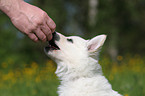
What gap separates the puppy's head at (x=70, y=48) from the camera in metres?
3.21

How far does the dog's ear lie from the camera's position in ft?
10.1

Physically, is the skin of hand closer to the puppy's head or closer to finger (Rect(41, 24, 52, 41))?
finger (Rect(41, 24, 52, 41))

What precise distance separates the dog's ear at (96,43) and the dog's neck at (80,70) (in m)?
0.19

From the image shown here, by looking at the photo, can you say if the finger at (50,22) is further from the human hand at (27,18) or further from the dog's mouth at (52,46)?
the dog's mouth at (52,46)

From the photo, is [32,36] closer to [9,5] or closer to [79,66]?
[9,5]

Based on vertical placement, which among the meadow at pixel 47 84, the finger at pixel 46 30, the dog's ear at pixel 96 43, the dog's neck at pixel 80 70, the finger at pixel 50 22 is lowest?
the meadow at pixel 47 84

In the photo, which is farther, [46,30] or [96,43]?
[96,43]

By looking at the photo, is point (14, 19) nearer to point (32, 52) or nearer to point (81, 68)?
point (81, 68)

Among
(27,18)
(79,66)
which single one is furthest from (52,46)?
(27,18)

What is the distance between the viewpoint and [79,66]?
315 cm

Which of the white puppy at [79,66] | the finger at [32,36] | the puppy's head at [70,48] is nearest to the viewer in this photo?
the finger at [32,36]

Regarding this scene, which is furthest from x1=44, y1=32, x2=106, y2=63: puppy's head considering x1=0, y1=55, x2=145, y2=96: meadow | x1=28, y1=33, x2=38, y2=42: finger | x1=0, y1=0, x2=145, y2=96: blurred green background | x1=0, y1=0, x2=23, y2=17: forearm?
x1=0, y1=0, x2=145, y2=96: blurred green background

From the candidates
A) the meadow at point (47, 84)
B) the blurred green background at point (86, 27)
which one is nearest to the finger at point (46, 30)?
the meadow at point (47, 84)

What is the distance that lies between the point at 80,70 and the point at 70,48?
39 cm
